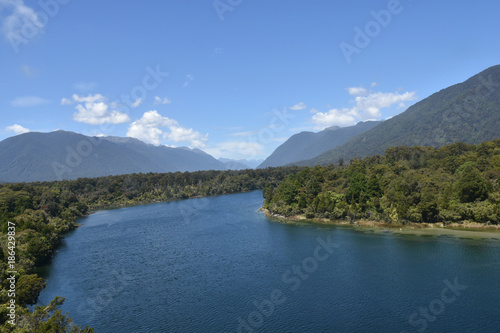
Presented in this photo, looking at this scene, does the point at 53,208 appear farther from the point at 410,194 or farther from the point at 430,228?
the point at 430,228

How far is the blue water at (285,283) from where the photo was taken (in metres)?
30.7

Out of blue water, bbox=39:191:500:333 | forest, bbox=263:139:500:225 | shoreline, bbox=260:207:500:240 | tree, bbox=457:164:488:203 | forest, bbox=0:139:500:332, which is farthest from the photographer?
forest, bbox=263:139:500:225

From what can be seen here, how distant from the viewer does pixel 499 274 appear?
38.2 m

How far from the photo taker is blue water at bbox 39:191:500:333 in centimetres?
3066

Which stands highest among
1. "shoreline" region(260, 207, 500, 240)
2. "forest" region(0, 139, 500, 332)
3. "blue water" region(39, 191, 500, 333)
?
"forest" region(0, 139, 500, 332)

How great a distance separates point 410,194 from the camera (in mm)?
68312

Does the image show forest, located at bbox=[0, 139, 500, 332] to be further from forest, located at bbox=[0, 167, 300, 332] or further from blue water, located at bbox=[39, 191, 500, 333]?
blue water, located at bbox=[39, 191, 500, 333]

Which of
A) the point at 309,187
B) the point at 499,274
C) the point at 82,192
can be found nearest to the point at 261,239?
the point at 309,187

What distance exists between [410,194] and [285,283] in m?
42.8

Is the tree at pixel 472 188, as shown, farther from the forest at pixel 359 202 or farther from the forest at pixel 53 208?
the forest at pixel 53 208

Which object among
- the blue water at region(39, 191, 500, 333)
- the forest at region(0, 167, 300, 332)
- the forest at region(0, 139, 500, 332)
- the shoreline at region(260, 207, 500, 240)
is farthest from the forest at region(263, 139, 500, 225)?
the forest at region(0, 167, 300, 332)

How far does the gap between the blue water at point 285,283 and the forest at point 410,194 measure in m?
10.4

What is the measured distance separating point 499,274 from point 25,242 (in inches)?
2839

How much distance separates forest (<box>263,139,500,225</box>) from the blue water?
10.4 metres
